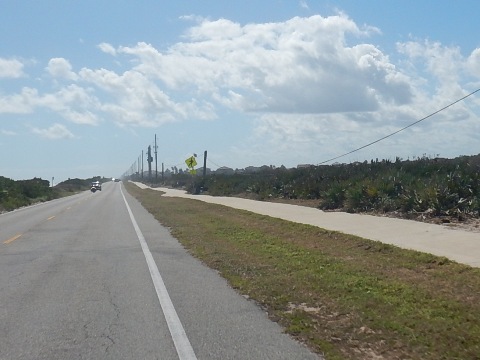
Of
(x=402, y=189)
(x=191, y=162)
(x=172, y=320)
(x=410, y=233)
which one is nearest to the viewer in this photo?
(x=172, y=320)

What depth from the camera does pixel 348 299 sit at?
9.60 metres

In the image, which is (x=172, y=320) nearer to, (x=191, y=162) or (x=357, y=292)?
(x=357, y=292)

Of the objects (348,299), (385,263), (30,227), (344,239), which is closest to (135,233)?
(30,227)

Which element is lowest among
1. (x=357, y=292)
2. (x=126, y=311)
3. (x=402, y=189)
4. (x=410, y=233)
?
(x=126, y=311)

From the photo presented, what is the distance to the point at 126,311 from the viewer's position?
923 cm

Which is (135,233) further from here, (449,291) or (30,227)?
(449,291)

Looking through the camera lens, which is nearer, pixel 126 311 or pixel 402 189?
pixel 126 311

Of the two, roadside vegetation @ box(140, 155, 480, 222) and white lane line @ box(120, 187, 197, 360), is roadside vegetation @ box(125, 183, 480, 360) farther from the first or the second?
roadside vegetation @ box(140, 155, 480, 222)

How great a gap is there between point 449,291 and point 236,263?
5198 millimetres

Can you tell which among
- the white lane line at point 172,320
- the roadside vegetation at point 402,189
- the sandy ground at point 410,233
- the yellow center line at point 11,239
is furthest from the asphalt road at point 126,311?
the roadside vegetation at point 402,189

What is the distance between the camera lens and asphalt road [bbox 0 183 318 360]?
23.6 feet

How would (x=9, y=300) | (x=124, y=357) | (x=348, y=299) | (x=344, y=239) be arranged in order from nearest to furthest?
(x=124, y=357), (x=348, y=299), (x=9, y=300), (x=344, y=239)

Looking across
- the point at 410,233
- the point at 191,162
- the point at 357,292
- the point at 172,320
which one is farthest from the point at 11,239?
the point at 191,162

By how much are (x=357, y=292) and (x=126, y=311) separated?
11.2 ft
